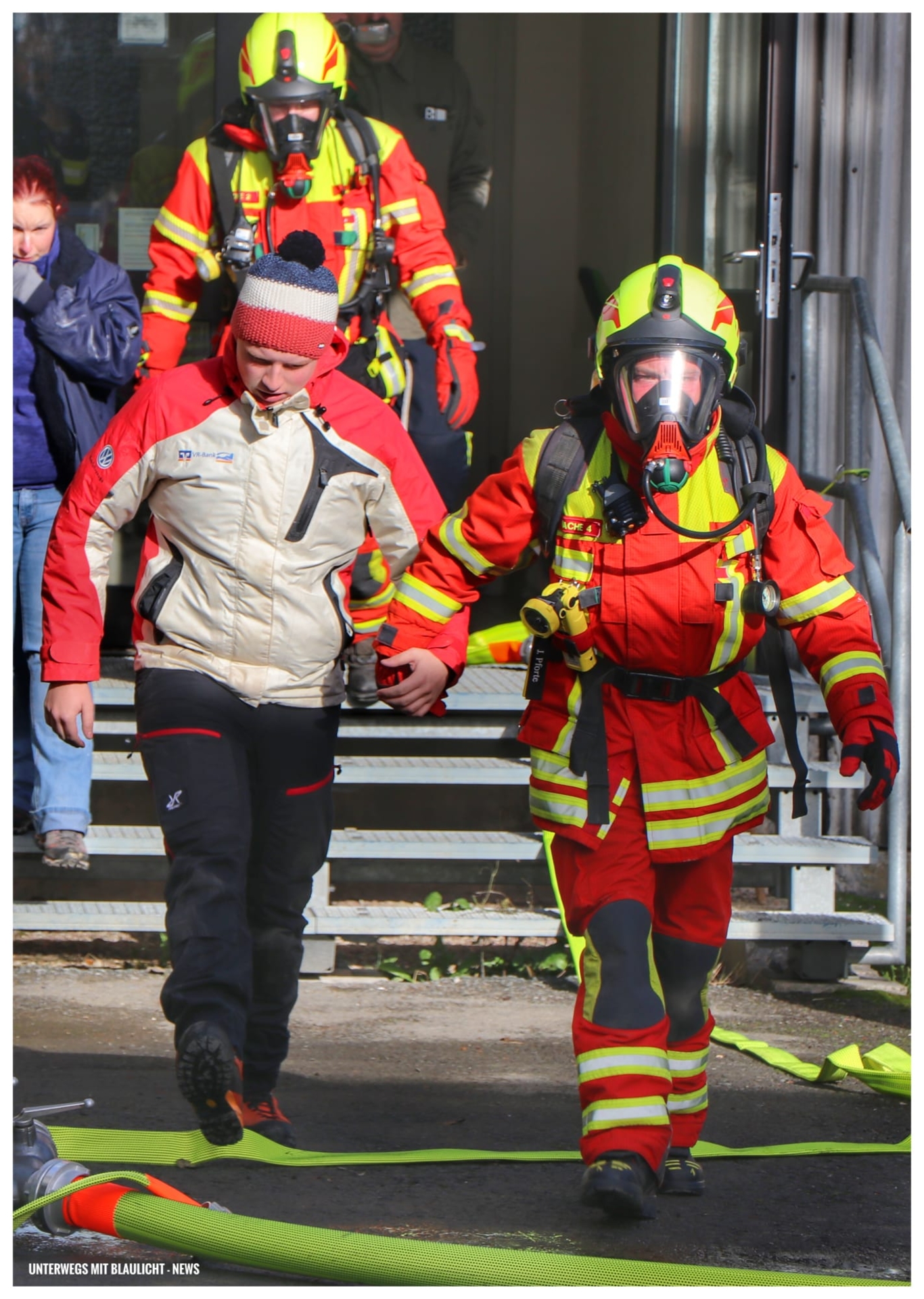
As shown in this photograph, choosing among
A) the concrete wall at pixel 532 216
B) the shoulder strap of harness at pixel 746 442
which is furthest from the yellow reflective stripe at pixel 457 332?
the concrete wall at pixel 532 216

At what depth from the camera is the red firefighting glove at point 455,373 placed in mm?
5258

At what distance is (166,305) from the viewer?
5309 mm

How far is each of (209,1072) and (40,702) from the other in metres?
2.19

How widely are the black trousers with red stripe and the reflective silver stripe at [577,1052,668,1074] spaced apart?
0.75 metres

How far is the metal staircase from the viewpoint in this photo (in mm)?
5586

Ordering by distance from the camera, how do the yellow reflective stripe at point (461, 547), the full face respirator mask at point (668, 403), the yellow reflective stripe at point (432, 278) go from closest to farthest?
the full face respirator mask at point (668, 403) → the yellow reflective stripe at point (461, 547) → the yellow reflective stripe at point (432, 278)

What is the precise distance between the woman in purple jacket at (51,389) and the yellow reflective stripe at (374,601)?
3.52 ft

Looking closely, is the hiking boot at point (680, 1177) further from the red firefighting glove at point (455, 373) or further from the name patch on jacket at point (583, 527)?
the red firefighting glove at point (455, 373)

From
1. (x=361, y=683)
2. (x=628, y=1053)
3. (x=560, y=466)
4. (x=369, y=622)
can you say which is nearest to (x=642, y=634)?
(x=560, y=466)

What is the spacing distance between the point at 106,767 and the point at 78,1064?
1.24 metres

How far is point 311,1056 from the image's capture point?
16.3 feet

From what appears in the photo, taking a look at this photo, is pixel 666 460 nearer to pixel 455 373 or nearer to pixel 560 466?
pixel 560 466

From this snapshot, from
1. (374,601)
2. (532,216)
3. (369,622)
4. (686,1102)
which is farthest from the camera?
(532,216)

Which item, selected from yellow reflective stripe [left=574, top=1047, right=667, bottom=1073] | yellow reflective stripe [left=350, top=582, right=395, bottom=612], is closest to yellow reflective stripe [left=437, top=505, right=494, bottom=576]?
yellow reflective stripe [left=350, top=582, right=395, bottom=612]
